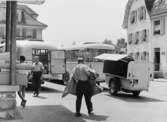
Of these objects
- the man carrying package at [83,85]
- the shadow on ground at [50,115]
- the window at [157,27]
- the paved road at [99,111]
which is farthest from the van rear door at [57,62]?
the window at [157,27]

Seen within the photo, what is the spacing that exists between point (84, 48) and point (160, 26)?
18151mm

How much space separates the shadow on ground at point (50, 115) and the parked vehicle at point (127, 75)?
15.5ft

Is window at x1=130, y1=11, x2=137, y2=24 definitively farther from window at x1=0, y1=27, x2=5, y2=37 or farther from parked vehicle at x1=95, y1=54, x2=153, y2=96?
parked vehicle at x1=95, y1=54, x2=153, y2=96

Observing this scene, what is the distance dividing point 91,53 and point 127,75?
6.52 meters

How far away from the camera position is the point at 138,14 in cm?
4544

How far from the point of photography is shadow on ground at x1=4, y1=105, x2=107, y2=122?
1049 centimetres

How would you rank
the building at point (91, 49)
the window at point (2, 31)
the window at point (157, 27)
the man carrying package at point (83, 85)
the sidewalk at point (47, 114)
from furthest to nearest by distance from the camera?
the window at point (2, 31)
the window at point (157, 27)
the building at point (91, 49)
the man carrying package at point (83, 85)
the sidewalk at point (47, 114)

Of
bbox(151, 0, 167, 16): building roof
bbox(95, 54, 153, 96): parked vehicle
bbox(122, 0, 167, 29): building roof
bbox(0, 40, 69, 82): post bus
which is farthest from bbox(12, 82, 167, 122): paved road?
bbox(122, 0, 167, 29): building roof

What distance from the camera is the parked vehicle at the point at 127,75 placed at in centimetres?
1662

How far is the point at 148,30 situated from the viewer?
42.6 m

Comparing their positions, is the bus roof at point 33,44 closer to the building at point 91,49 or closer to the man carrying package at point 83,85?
the building at point 91,49

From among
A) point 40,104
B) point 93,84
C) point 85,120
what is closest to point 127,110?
point 93,84

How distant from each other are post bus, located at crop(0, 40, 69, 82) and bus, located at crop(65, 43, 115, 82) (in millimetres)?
1596

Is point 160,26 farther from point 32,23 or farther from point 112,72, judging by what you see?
point 32,23
